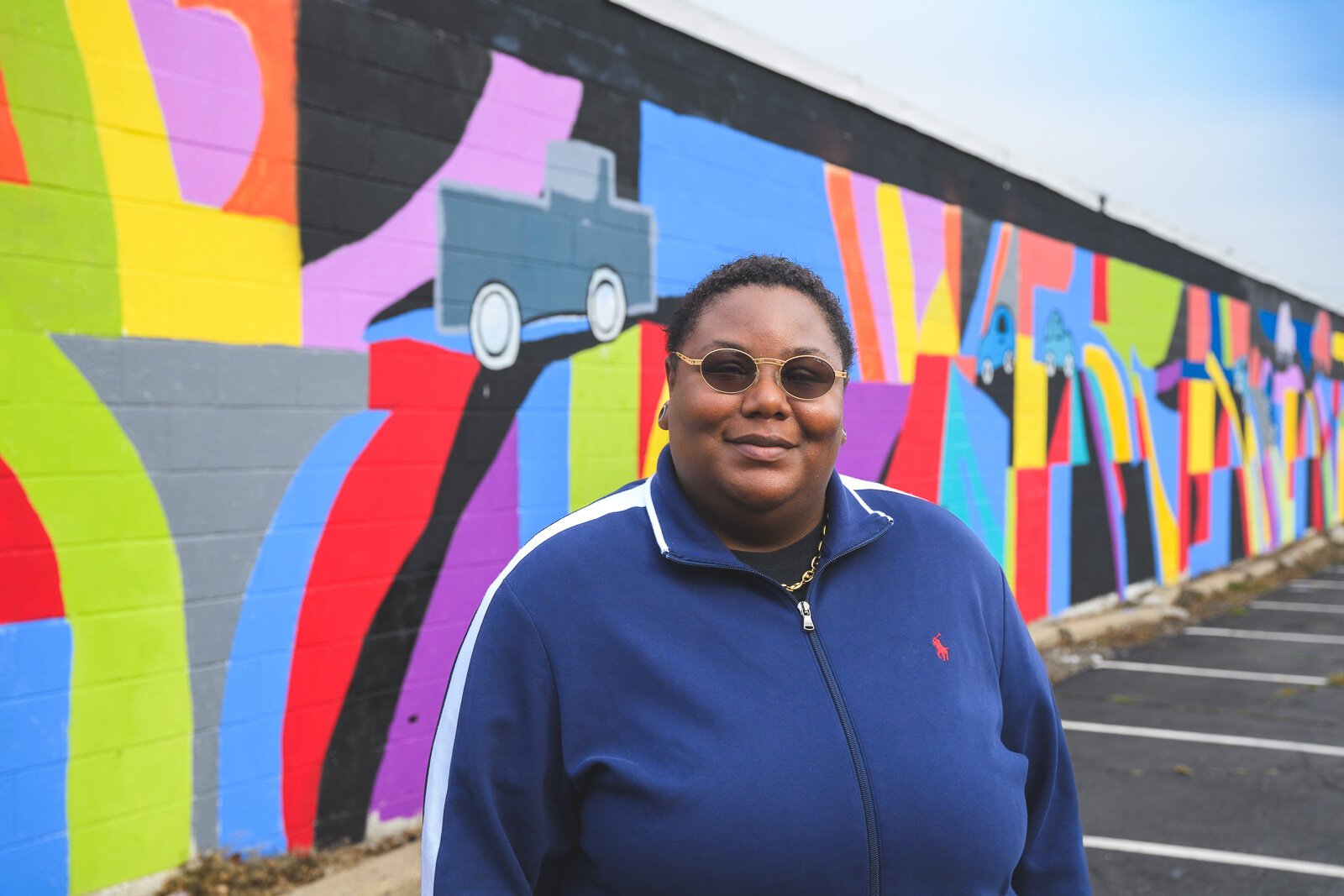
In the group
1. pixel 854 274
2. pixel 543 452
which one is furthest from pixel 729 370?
pixel 854 274

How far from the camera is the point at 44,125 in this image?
3680 millimetres

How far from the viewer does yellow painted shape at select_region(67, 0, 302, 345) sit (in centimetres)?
383

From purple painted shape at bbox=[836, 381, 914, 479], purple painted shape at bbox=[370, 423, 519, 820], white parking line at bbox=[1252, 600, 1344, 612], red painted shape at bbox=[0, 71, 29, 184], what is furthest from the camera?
white parking line at bbox=[1252, 600, 1344, 612]

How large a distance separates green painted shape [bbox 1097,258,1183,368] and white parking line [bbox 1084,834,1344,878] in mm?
7412

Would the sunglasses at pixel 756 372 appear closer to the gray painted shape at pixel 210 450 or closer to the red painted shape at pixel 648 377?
A: the gray painted shape at pixel 210 450

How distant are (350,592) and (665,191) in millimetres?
2777

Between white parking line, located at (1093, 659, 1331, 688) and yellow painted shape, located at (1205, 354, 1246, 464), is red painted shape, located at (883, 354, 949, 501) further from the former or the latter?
yellow painted shape, located at (1205, 354, 1246, 464)

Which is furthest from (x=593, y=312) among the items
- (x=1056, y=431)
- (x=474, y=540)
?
(x=1056, y=431)

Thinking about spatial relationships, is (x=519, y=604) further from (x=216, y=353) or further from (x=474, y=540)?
(x=474, y=540)

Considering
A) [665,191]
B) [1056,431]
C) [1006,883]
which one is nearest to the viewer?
[1006,883]

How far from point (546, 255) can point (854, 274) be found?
310 centimetres

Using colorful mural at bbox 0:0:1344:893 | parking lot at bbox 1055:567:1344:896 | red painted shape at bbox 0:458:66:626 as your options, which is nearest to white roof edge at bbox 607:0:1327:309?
colorful mural at bbox 0:0:1344:893

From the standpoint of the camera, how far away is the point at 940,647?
193cm

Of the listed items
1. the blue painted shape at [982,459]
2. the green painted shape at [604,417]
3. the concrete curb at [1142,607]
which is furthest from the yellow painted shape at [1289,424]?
the green painted shape at [604,417]
